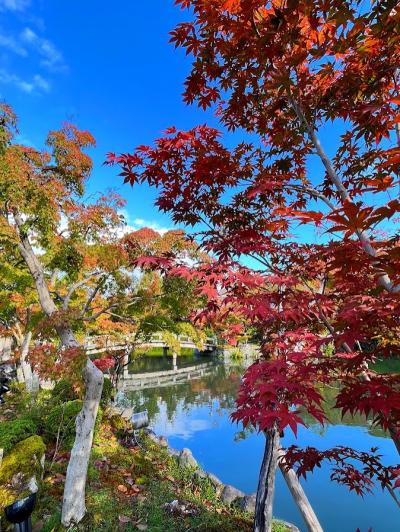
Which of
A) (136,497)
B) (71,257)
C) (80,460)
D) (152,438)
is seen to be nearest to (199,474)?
(136,497)

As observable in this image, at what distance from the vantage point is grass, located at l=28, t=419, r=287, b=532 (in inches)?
170

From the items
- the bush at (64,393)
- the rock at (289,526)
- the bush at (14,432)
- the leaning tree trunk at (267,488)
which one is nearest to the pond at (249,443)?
the rock at (289,526)

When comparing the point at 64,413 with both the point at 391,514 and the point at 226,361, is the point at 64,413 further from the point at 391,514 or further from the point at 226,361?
the point at 226,361

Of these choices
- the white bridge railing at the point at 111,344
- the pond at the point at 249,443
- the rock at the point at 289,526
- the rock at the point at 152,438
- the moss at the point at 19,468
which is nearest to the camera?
the moss at the point at 19,468

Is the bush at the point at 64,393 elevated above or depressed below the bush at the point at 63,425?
above

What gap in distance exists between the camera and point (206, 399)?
1416cm

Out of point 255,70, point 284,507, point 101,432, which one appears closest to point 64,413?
point 101,432

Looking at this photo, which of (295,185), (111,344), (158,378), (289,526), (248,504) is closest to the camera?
(295,185)

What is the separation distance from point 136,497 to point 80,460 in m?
1.54

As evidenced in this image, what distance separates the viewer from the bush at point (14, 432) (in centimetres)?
497

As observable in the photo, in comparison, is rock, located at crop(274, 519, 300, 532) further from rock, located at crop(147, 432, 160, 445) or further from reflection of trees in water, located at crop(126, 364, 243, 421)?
reflection of trees in water, located at crop(126, 364, 243, 421)

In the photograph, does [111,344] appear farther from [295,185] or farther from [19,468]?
[295,185]

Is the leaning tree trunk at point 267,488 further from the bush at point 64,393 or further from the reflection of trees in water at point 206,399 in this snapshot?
the reflection of trees in water at point 206,399

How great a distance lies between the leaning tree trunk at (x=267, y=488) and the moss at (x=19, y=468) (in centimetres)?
306
